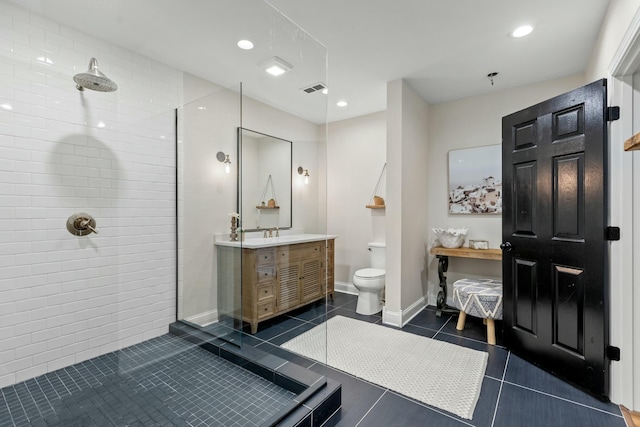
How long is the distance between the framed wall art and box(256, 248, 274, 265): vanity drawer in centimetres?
232

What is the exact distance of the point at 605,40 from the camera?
2.09 m

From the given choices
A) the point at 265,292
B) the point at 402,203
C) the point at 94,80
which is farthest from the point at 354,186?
the point at 94,80

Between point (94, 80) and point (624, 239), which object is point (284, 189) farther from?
point (624, 239)

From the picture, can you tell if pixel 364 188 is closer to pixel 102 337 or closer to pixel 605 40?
pixel 605 40

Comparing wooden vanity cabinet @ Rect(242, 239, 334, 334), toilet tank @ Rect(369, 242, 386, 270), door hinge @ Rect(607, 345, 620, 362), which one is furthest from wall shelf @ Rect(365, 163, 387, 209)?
door hinge @ Rect(607, 345, 620, 362)

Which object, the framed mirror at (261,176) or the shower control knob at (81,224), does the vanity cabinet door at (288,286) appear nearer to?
the framed mirror at (261,176)

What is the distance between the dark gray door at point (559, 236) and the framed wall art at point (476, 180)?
0.80 m

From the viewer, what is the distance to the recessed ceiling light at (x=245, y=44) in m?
2.27

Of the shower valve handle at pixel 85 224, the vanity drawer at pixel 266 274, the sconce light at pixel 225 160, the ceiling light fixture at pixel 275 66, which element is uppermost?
the ceiling light fixture at pixel 275 66

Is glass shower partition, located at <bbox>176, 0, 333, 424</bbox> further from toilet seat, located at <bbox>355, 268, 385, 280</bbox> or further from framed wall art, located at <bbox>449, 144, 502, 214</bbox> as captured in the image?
framed wall art, located at <bbox>449, 144, 502, 214</bbox>

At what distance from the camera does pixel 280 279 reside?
2.86 metres

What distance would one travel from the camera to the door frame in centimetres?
174

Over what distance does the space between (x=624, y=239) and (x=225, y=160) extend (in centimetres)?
300

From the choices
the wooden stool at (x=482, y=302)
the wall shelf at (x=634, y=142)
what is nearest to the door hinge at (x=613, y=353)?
the wooden stool at (x=482, y=302)
